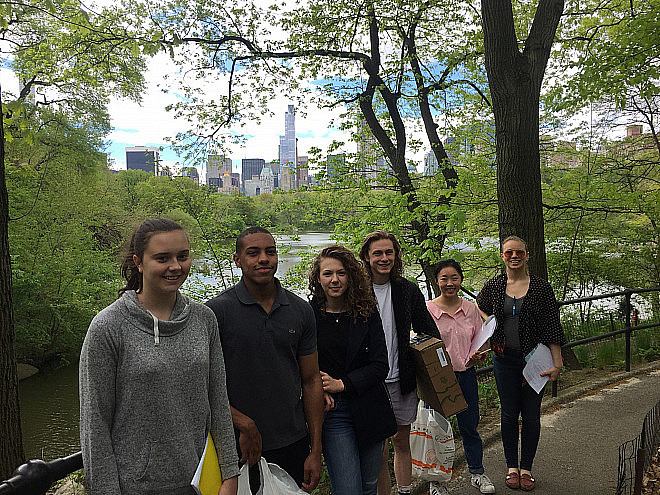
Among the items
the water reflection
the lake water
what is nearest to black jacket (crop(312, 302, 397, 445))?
the lake water

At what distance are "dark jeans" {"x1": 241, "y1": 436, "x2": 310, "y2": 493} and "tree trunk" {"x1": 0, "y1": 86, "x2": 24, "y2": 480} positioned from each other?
1978 mm

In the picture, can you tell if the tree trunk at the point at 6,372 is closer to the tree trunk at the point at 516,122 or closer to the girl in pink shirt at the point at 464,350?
the girl in pink shirt at the point at 464,350

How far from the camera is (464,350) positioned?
154 inches

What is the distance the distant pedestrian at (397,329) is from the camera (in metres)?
3.38

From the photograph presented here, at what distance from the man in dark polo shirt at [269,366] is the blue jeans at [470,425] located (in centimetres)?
161

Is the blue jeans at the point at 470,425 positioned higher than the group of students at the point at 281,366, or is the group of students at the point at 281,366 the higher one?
the group of students at the point at 281,366

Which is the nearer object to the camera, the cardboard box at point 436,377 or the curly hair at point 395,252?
the cardboard box at point 436,377

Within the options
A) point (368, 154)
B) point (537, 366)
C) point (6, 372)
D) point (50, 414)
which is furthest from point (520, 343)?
point (50, 414)

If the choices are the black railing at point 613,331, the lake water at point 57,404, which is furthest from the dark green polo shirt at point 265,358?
the lake water at point 57,404

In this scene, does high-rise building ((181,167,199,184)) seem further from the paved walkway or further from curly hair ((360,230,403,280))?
curly hair ((360,230,403,280))

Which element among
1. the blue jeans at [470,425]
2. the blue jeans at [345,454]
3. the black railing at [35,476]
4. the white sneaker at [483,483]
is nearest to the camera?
the black railing at [35,476]

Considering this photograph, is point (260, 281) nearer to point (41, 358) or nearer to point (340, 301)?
point (340, 301)

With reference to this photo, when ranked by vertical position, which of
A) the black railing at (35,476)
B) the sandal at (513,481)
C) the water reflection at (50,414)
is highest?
the black railing at (35,476)

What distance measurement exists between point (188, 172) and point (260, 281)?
30.2 feet
